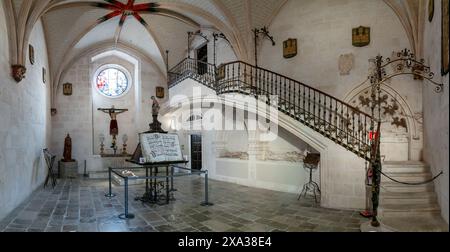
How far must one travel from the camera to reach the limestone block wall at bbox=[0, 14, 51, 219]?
5268mm

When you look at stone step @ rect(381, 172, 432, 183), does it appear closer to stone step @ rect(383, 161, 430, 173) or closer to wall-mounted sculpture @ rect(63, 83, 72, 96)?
stone step @ rect(383, 161, 430, 173)

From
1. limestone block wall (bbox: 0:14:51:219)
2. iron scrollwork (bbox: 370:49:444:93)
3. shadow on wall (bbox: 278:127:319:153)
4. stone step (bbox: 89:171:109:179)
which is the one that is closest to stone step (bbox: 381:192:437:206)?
iron scrollwork (bbox: 370:49:444:93)

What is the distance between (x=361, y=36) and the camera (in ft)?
24.0

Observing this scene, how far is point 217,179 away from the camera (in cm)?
1012

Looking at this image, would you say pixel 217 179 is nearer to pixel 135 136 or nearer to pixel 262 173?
pixel 262 173

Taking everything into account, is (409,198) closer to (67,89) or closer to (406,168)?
(406,168)

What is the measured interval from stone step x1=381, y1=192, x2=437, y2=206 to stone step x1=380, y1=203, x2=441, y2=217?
5.4 inches

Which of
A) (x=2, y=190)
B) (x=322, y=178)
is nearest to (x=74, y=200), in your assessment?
(x=2, y=190)

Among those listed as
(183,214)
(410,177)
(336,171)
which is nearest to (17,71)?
(183,214)

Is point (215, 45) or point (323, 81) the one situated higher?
point (215, 45)

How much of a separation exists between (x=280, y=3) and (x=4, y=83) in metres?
7.49

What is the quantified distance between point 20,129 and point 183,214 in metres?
4.32

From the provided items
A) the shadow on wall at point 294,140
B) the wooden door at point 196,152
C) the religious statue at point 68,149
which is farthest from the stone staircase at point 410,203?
the religious statue at point 68,149

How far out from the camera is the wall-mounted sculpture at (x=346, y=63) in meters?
7.49
